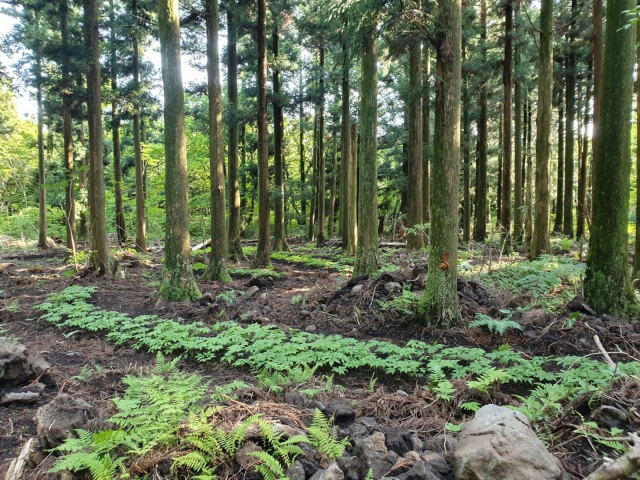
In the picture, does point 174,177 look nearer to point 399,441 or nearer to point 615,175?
point 399,441

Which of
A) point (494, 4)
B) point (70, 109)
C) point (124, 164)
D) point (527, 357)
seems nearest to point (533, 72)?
point (494, 4)

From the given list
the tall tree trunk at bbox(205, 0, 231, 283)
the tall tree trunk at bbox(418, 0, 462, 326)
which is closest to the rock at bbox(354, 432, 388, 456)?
the tall tree trunk at bbox(418, 0, 462, 326)

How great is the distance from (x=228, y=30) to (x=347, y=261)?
32.2 ft

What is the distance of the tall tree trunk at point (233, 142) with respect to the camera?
14305 millimetres

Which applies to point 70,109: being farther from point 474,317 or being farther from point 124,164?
point 474,317

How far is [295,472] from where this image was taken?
2398 millimetres

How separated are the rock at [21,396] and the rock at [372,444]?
12.3 feet

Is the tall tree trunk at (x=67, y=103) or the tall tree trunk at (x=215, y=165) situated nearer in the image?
the tall tree trunk at (x=215, y=165)

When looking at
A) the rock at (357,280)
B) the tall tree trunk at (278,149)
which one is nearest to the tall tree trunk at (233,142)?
the tall tree trunk at (278,149)

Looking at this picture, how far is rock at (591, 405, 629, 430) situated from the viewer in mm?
3076

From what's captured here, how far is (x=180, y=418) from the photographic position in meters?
2.81

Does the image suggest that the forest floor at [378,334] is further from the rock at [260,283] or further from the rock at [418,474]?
the rock at [418,474]

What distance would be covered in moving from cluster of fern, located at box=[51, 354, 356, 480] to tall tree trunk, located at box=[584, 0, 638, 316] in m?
5.87

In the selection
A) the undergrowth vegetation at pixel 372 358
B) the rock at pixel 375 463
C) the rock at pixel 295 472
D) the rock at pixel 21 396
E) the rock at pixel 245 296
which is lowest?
the rock at pixel 21 396
